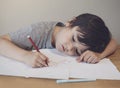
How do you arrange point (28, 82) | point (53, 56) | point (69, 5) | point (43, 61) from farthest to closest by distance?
point (69, 5)
point (53, 56)
point (43, 61)
point (28, 82)

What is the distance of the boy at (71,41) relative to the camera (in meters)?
0.81

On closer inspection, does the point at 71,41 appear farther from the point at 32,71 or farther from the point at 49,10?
the point at 49,10

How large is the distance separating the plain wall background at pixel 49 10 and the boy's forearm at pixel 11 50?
1.33ft

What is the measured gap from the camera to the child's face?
33.0 inches

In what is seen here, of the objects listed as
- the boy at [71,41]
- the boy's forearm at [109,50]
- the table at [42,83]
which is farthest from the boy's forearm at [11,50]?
the boy's forearm at [109,50]

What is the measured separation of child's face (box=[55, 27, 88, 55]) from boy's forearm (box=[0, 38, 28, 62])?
162 millimetres

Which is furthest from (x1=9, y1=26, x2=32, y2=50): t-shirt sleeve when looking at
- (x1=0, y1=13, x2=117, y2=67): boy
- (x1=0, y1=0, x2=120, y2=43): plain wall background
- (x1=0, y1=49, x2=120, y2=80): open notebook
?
(x1=0, y1=0, x2=120, y2=43): plain wall background

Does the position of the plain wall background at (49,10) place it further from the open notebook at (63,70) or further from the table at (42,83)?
the table at (42,83)

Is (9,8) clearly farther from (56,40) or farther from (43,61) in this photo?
(43,61)

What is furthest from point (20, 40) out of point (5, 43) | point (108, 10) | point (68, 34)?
point (108, 10)

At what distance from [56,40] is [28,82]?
33 centimetres

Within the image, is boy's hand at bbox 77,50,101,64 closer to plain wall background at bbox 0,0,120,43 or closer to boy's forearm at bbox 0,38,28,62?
boy's forearm at bbox 0,38,28,62

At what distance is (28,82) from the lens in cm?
63

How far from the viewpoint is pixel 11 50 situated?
81 cm
